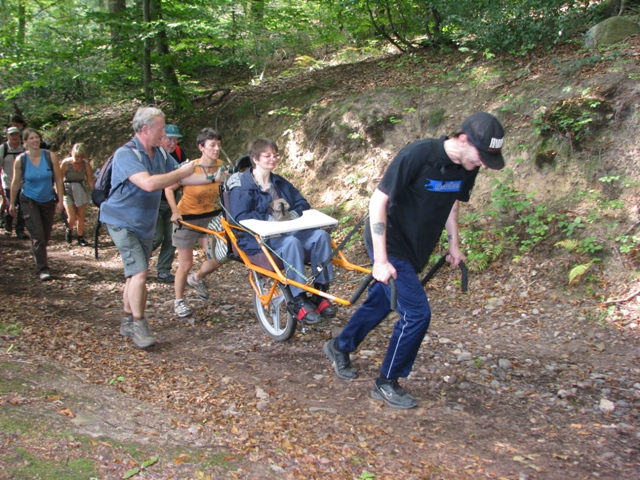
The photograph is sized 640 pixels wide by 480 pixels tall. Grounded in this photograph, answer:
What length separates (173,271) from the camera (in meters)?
8.63

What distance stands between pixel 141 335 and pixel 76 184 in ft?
19.2

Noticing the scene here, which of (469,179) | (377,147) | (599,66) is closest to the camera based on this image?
(469,179)

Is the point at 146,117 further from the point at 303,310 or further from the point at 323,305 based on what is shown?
the point at 323,305

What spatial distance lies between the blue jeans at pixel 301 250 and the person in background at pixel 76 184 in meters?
6.10

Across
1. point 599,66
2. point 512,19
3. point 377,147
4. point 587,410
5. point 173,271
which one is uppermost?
point 512,19

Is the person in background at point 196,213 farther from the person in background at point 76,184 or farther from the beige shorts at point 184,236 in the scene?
the person in background at point 76,184

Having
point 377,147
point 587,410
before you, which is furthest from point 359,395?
point 377,147

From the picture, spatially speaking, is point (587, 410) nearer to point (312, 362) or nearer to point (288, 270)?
point (312, 362)

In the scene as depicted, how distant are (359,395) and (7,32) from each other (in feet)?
39.8

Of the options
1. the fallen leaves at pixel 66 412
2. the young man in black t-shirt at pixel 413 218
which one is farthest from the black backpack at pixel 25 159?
the young man in black t-shirt at pixel 413 218

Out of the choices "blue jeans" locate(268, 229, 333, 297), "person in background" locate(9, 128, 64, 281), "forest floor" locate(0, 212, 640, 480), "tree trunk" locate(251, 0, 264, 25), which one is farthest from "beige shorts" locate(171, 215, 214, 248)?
"tree trunk" locate(251, 0, 264, 25)

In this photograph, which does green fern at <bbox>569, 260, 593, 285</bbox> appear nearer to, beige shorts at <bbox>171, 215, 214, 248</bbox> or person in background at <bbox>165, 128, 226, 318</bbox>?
person in background at <bbox>165, 128, 226, 318</bbox>

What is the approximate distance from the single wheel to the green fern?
3.12m

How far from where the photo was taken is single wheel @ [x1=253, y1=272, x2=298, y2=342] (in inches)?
211
